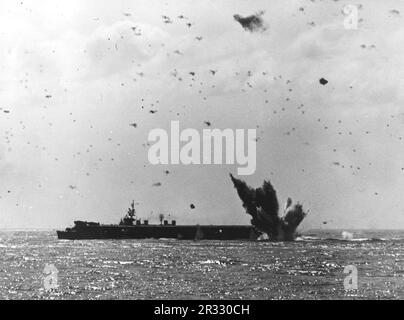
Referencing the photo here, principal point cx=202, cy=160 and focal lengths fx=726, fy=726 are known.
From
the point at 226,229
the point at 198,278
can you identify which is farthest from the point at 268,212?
the point at 198,278

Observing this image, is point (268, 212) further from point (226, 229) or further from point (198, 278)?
point (198, 278)

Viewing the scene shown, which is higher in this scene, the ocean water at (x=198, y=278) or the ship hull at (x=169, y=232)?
the ship hull at (x=169, y=232)

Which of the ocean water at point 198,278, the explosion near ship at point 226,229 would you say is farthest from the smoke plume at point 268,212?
the ocean water at point 198,278

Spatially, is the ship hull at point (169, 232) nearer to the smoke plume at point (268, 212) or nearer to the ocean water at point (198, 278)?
the smoke plume at point (268, 212)
